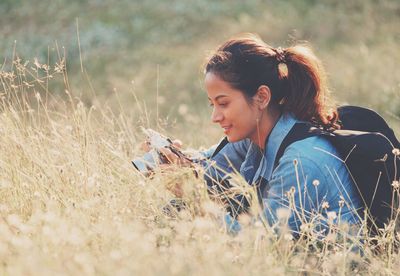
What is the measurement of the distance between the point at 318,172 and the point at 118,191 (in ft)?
3.37

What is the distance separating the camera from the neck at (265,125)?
4.61 m

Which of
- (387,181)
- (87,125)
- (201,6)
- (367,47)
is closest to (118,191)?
(87,125)

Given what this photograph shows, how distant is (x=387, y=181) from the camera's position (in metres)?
4.25

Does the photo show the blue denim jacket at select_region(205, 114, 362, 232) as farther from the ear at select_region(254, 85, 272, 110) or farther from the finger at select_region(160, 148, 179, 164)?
the finger at select_region(160, 148, 179, 164)

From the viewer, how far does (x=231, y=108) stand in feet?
14.7

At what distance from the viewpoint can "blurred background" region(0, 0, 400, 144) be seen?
1148cm

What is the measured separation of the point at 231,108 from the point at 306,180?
23.9 inches

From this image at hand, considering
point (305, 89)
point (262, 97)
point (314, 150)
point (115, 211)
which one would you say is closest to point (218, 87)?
point (262, 97)

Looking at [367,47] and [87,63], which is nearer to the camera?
[367,47]

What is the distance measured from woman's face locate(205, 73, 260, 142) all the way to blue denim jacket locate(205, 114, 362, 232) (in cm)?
15

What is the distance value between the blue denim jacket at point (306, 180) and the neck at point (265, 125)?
2.6 inches

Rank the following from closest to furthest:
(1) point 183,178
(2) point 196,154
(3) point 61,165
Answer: (1) point 183,178 < (3) point 61,165 < (2) point 196,154

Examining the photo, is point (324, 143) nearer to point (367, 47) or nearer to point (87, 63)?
point (367, 47)

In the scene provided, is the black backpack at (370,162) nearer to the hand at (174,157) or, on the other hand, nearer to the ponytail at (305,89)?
the ponytail at (305,89)
